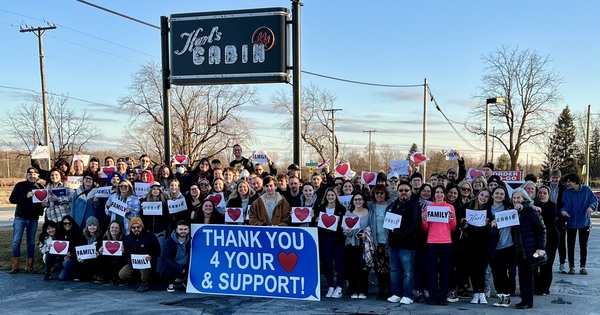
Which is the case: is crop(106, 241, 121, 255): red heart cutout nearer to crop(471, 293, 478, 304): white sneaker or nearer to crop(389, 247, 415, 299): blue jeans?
crop(389, 247, 415, 299): blue jeans

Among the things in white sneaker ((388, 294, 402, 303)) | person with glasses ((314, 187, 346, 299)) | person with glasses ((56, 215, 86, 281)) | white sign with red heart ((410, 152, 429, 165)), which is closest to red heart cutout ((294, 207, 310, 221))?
person with glasses ((314, 187, 346, 299))

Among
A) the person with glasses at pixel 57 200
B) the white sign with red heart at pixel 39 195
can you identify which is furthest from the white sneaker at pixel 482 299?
the white sign with red heart at pixel 39 195

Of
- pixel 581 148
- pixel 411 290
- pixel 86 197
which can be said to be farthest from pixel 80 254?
pixel 581 148

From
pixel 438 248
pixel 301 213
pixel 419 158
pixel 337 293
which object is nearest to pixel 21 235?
pixel 301 213

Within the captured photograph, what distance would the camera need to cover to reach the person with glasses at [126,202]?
894 centimetres

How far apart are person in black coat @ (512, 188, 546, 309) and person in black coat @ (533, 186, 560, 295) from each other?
841mm

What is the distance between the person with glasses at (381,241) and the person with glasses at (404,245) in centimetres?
17

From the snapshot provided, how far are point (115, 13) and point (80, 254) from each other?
6120 mm

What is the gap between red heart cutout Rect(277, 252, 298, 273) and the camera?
773 cm

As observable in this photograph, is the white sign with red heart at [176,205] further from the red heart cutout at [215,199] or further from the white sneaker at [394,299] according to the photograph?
the white sneaker at [394,299]

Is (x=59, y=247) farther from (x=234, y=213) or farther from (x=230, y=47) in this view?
(x=230, y=47)

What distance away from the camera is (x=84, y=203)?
959cm

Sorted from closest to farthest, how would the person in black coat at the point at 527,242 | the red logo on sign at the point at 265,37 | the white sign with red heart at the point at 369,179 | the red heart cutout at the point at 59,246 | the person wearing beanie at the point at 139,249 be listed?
1. the person in black coat at the point at 527,242
2. the person wearing beanie at the point at 139,249
3. the red heart cutout at the point at 59,246
4. the white sign with red heart at the point at 369,179
5. the red logo on sign at the point at 265,37

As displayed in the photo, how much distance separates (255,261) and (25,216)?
5145mm
